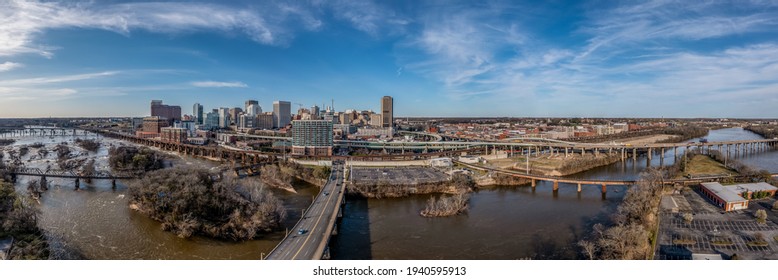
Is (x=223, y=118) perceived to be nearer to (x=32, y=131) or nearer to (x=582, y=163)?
(x=32, y=131)

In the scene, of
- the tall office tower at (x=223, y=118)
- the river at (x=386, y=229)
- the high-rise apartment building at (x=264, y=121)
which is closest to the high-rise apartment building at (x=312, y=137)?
the river at (x=386, y=229)

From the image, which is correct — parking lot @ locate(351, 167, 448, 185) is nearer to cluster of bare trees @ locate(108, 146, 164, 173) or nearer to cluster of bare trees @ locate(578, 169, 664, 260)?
cluster of bare trees @ locate(578, 169, 664, 260)

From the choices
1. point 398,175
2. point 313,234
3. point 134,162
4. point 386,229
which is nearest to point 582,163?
point 398,175

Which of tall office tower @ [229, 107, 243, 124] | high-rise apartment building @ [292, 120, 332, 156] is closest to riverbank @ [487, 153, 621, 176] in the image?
high-rise apartment building @ [292, 120, 332, 156]

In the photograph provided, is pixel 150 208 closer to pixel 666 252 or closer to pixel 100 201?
pixel 100 201

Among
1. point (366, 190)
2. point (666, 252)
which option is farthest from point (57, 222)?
point (666, 252)

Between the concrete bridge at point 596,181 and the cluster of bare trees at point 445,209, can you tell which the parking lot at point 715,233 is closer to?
the concrete bridge at point 596,181
